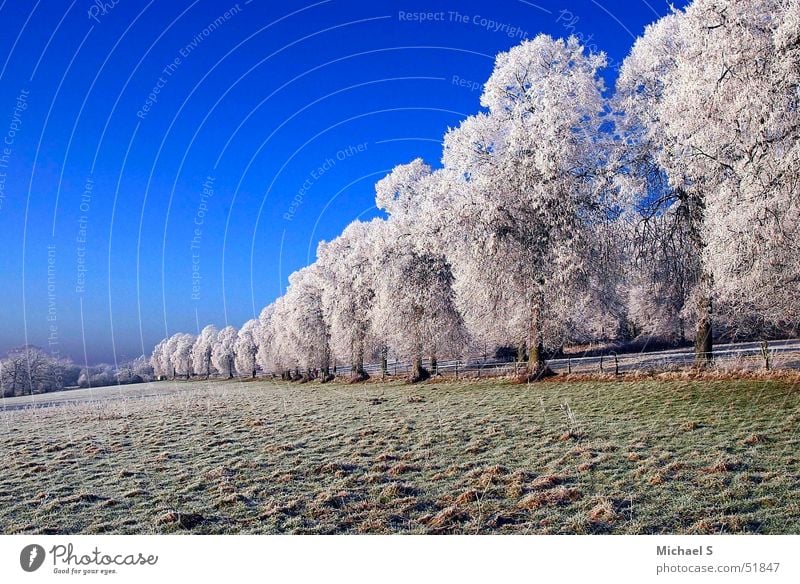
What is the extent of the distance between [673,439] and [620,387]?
8.10m

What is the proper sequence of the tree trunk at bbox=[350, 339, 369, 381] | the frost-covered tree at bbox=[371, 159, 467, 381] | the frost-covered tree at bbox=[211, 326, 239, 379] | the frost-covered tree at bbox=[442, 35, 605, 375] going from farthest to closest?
the frost-covered tree at bbox=[211, 326, 239, 379]
the tree trunk at bbox=[350, 339, 369, 381]
the frost-covered tree at bbox=[371, 159, 467, 381]
the frost-covered tree at bbox=[442, 35, 605, 375]

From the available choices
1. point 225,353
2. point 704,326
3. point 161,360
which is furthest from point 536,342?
point 161,360

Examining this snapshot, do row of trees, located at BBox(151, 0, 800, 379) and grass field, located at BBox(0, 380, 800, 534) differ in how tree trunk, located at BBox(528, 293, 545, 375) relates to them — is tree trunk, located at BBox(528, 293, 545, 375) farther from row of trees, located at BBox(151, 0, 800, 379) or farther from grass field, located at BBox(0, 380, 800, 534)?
grass field, located at BBox(0, 380, 800, 534)

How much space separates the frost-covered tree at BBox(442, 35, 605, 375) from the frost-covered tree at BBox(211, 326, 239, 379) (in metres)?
71.6

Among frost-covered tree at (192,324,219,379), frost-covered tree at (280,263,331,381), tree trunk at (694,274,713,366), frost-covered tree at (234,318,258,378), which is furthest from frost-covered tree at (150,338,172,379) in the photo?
tree trunk at (694,274,713,366)

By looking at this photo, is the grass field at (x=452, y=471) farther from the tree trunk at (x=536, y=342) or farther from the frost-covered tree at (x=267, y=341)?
the frost-covered tree at (x=267, y=341)

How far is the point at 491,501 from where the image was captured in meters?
7.41

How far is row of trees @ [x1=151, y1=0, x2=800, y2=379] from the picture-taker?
11105mm

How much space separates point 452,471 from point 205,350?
309 ft

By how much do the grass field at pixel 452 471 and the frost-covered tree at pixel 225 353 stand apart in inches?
2861

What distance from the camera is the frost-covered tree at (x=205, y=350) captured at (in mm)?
94312

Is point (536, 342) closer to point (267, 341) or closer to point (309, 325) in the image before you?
point (309, 325)

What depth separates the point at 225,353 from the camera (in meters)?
86.4
